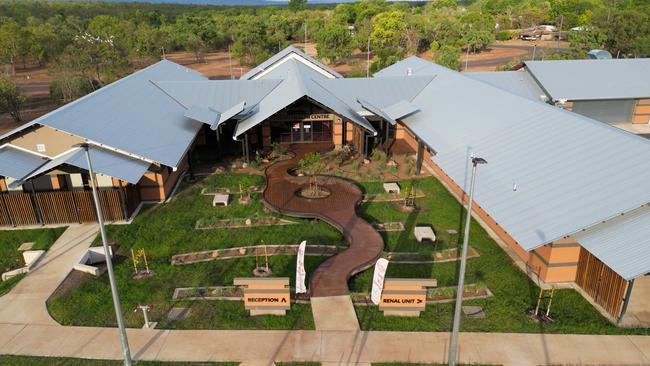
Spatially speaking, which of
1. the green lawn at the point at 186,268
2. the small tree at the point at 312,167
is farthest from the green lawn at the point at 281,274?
the small tree at the point at 312,167

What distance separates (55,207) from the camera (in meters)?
28.1

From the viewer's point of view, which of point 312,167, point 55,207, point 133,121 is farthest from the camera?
point 312,167

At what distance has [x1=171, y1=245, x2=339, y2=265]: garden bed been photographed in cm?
2457

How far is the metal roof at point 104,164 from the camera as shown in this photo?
2614 centimetres

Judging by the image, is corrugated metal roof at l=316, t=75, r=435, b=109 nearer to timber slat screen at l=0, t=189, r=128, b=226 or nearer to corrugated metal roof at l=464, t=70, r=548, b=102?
corrugated metal roof at l=464, t=70, r=548, b=102

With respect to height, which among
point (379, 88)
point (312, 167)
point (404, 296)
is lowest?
point (312, 167)

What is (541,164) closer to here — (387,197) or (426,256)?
(426,256)

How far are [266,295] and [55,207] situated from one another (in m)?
16.4

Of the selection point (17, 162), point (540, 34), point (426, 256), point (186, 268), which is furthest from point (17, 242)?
point (540, 34)

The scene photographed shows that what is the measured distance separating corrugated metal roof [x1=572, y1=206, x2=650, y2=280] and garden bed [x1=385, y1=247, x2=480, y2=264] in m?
6.28

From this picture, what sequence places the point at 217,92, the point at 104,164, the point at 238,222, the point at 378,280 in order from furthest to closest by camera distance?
the point at 217,92 → the point at 238,222 → the point at 104,164 → the point at 378,280

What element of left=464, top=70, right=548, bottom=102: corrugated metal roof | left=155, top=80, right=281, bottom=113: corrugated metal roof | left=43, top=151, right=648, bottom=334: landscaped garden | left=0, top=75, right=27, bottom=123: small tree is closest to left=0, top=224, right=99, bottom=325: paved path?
left=43, top=151, right=648, bottom=334: landscaped garden

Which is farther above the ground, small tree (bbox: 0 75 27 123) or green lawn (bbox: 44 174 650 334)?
small tree (bbox: 0 75 27 123)

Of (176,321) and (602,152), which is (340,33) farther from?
(176,321)
